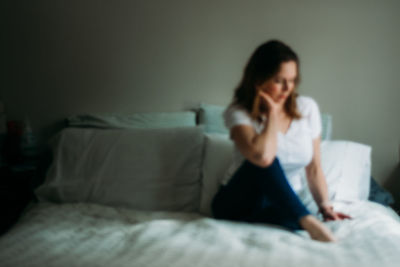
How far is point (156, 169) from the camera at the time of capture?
1.52 metres

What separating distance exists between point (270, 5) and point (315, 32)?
10.9 inches

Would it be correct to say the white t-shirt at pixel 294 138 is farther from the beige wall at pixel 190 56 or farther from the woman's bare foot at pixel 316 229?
the beige wall at pixel 190 56

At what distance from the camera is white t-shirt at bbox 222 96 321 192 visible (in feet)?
4.15

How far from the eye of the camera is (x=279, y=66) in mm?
1232

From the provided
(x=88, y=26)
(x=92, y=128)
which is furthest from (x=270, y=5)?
(x=92, y=128)

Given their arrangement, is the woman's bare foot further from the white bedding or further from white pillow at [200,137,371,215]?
white pillow at [200,137,371,215]

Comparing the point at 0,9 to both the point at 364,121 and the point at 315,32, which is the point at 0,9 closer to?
the point at 315,32

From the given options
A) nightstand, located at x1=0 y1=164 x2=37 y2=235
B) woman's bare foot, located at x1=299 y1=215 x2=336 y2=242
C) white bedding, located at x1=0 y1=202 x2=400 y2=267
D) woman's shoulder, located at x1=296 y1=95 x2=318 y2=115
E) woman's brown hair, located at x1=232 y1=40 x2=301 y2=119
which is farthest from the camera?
nightstand, located at x1=0 y1=164 x2=37 y2=235

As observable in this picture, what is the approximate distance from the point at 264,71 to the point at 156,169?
628 mm

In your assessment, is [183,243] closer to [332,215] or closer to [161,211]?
[161,211]

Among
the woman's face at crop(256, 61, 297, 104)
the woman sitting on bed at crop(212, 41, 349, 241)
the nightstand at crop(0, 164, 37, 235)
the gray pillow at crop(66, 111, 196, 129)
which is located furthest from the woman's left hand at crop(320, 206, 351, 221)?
the nightstand at crop(0, 164, 37, 235)

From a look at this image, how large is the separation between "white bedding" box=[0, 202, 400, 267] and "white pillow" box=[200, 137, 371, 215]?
135 mm

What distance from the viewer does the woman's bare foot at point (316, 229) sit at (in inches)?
41.7

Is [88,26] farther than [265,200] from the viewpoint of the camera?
Yes
